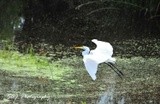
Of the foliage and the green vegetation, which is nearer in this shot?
the green vegetation

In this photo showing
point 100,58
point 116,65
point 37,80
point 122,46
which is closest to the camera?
point 100,58

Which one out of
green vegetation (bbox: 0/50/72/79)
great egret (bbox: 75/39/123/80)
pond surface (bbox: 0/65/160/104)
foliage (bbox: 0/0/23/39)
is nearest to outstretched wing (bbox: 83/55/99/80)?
great egret (bbox: 75/39/123/80)

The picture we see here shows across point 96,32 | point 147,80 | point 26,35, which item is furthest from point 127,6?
point 147,80

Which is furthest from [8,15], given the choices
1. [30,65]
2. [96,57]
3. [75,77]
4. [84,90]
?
[96,57]

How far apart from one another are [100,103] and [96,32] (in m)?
2.90

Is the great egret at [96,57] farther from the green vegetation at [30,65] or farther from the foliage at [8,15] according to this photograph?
the foliage at [8,15]

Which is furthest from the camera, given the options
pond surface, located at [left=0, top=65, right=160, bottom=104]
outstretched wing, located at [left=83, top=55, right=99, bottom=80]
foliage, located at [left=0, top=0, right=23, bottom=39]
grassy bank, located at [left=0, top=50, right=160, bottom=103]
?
foliage, located at [left=0, top=0, right=23, bottom=39]

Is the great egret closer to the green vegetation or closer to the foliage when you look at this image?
the green vegetation

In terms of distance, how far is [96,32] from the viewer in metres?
5.98

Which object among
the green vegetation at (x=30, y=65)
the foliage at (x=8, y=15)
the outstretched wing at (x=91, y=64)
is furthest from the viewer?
the foliage at (x=8, y=15)

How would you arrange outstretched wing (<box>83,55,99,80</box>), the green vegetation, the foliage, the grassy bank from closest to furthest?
outstretched wing (<box>83,55,99,80</box>), the grassy bank, the green vegetation, the foliage

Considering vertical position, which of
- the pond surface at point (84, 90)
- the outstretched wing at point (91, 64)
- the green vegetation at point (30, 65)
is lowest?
the pond surface at point (84, 90)

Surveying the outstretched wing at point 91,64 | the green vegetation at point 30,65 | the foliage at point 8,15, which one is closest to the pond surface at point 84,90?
the green vegetation at point 30,65

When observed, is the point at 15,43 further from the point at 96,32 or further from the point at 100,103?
the point at 100,103
